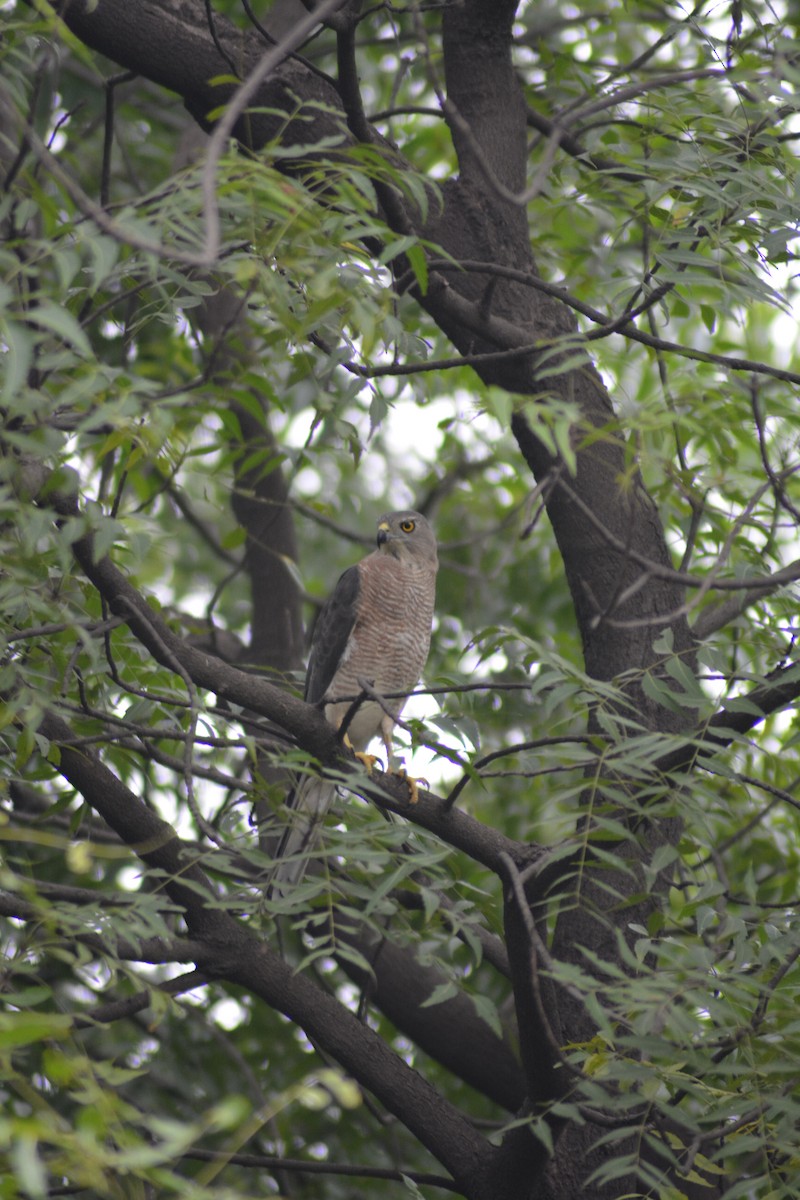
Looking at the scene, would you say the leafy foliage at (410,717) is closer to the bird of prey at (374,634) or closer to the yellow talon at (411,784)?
the yellow talon at (411,784)

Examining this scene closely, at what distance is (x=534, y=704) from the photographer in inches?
228

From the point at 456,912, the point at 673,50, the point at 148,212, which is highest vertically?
the point at 673,50

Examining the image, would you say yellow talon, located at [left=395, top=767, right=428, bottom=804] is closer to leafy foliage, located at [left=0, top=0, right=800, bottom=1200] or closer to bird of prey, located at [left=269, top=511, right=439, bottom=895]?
leafy foliage, located at [left=0, top=0, right=800, bottom=1200]

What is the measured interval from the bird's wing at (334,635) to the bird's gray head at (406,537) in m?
0.40

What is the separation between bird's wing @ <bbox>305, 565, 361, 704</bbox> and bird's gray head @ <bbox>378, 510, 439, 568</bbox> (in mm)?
399

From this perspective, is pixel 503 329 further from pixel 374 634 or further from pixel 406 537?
pixel 406 537

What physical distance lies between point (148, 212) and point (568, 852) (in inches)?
65.7

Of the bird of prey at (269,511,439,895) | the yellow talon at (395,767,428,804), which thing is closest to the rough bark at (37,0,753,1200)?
the yellow talon at (395,767,428,804)

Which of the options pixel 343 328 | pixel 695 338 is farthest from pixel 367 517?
pixel 343 328

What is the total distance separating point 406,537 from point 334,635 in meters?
0.72

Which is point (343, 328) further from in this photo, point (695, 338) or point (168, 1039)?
point (695, 338)

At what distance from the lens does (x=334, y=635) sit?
517 cm

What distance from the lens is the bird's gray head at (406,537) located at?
5.60 m

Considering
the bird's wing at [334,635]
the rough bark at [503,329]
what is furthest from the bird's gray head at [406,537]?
the rough bark at [503,329]
